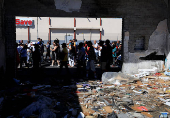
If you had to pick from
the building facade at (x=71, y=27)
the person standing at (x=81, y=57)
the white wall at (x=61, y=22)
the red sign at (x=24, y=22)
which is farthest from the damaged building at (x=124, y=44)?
the red sign at (x=24, y=22)

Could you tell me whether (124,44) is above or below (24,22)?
below

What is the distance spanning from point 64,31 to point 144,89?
→ 22180 millimetres

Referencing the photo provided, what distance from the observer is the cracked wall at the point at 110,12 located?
8.95 meters

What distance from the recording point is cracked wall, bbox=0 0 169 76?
29.3ft

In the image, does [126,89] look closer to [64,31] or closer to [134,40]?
[134,40]

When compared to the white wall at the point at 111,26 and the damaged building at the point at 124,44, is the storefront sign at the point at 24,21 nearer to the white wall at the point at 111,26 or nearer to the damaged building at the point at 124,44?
the white wall at the point at 111,26

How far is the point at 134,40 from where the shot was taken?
9773 millimetres

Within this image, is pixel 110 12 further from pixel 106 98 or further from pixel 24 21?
pixel 24 21

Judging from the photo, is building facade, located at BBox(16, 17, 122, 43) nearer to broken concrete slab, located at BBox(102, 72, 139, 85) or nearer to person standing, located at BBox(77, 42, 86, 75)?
person standing, located at BBox(77, 42, 86, 75)

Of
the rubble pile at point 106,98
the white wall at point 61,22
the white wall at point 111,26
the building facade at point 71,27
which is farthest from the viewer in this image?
the white wall at point 111,26

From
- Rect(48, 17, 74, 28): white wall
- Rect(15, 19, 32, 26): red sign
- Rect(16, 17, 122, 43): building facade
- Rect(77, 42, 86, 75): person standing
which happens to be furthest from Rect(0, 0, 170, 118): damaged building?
Rect(15, 19, 32, 26): red sign

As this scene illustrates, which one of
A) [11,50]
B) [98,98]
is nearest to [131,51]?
A: [98,98]

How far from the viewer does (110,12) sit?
9.52 meters

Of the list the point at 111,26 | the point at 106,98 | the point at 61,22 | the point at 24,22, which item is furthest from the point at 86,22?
the point at 106,98
